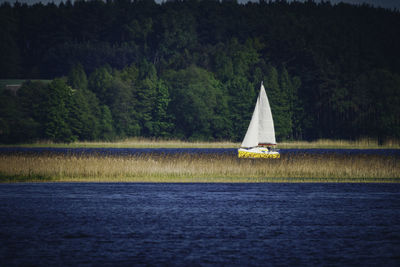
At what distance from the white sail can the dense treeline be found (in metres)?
44.9

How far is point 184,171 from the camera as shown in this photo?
48.1 m

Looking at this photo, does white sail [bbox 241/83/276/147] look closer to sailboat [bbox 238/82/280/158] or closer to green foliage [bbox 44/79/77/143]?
sailboat [bbox 238/82/280/158]

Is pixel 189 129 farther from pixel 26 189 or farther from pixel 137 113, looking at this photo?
pixel 26 189

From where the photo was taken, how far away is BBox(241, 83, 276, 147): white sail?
65.6m

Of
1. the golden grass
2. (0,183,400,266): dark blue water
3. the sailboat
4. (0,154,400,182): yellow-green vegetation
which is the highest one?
the sailboat

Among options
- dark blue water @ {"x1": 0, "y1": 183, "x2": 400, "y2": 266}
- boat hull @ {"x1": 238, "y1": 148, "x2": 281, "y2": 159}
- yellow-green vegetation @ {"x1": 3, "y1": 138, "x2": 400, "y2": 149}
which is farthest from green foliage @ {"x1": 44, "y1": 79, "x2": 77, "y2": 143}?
Result: dark blue water @ {"x1": 0, "y1": 183, "x2": 400, "y2": 266}

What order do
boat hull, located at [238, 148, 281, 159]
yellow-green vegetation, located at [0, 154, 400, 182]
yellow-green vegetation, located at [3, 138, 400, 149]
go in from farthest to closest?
1. yellow-green vegetation, located at [3, 138, 400, 149]
2. boat hull, located at [238, 148, 281, 159]
3. yellow-green vegetation, located at [0, 154, 400, 182]

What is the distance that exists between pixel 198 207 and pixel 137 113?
8793 centimetres

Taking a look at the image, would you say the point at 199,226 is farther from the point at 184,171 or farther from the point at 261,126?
the point at 261,126

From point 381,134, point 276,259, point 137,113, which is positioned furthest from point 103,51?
point 276,259

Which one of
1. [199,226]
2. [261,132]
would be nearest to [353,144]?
[261,132]

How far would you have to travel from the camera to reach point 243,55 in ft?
469

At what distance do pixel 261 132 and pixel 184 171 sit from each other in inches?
783

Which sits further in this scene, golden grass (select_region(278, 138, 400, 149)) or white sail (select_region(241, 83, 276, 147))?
golden grass (select_region(278, 138, 400, 149))
